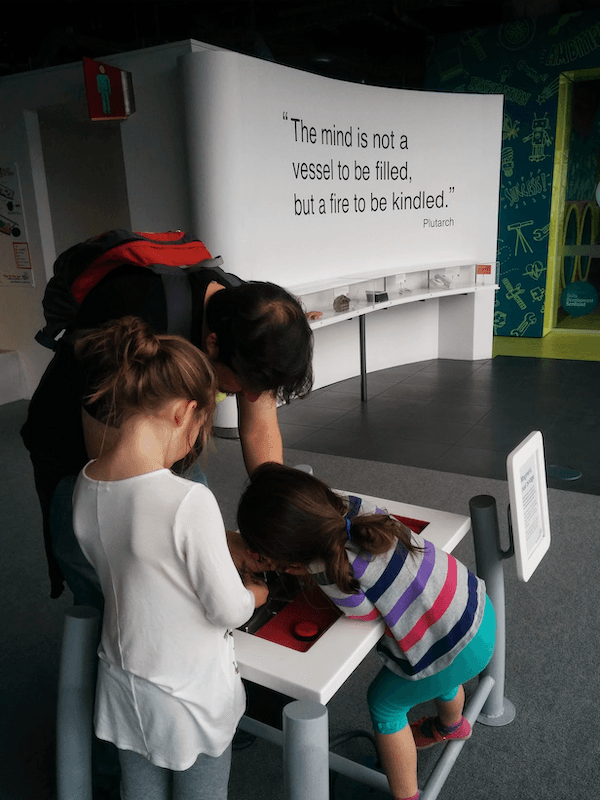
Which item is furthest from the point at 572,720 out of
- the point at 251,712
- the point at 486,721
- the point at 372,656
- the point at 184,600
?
the point at 184,600

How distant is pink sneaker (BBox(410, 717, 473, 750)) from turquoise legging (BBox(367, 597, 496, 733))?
284 mm

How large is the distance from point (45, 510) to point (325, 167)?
4.09 meters

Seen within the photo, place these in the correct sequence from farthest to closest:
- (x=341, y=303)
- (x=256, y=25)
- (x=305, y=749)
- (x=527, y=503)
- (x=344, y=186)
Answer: (x=256, y=25)
(x=344, y=186)
(x=341, y=303)
(x=527, y=503)
(x=305, y=749)

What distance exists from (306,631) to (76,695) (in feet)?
1.47

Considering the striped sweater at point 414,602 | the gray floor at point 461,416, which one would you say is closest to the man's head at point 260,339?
the striped sweater at point 414,602

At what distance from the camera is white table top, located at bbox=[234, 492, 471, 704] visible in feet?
3.52

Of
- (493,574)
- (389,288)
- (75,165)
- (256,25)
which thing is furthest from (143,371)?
(256,25)

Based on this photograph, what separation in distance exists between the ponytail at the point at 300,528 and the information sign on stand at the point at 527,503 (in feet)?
1.25

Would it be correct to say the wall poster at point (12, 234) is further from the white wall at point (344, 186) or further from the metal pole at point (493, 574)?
the metal pole at point (493, 574)

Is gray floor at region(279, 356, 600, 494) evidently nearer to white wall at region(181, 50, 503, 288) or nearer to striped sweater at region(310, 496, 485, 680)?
white wall at region(181, 50, 503, 288)

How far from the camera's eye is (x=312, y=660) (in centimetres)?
113

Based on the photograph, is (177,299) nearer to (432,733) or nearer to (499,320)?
(432,733)

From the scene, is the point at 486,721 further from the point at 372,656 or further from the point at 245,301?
the point at 245,301

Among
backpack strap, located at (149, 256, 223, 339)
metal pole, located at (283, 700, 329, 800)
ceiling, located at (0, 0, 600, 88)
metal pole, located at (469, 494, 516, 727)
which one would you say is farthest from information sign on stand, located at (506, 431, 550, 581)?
ceiling, located at (0, 0, 600, 88)
